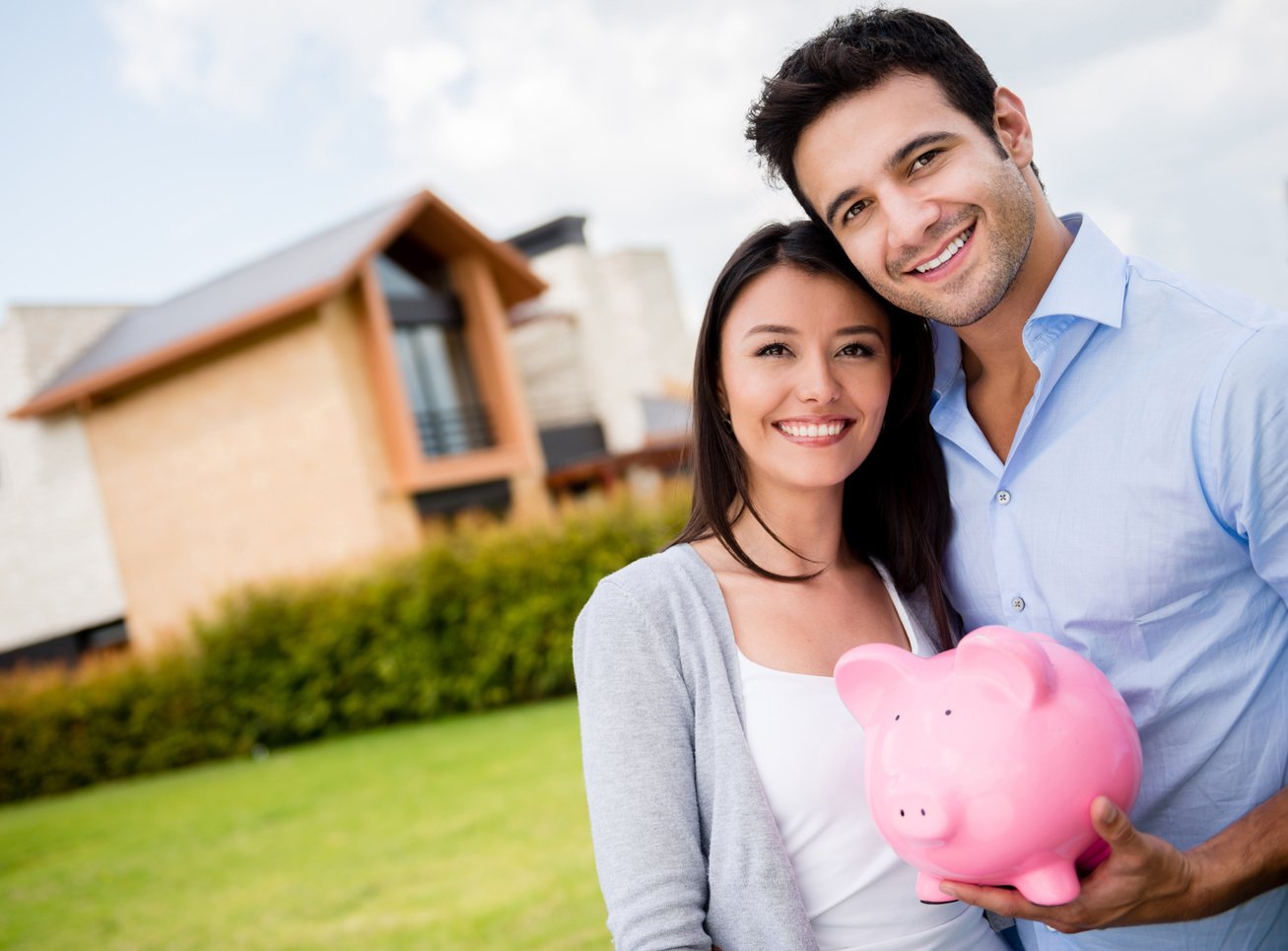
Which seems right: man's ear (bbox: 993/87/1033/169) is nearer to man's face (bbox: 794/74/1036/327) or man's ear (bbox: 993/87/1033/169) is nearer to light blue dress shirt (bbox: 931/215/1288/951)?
man's face (bbox: 794/74/1036/327)

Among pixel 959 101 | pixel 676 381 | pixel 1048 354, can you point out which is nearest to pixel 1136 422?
pixel 1048 354

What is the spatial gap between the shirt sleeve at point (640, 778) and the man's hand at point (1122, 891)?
495 millimetres

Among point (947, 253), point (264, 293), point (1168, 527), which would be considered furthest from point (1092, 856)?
point (264, 293)

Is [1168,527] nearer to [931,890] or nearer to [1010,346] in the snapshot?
[1010,346]

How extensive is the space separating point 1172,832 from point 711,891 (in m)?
0.88

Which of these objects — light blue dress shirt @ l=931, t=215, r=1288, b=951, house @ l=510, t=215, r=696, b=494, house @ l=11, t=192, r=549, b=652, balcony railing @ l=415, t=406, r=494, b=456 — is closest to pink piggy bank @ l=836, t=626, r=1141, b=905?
light blue dress shirt @ l=931, t=215, r=1288, b=951

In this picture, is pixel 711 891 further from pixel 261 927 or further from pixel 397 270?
pixel 397 270

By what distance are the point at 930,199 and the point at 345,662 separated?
12.1 m

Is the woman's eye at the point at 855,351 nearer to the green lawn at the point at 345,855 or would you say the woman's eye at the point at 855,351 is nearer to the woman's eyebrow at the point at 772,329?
the woman's eyebrow at the point at 772,329

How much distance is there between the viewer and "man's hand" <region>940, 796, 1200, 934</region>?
1.64 m

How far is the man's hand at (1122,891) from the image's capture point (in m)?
1.64

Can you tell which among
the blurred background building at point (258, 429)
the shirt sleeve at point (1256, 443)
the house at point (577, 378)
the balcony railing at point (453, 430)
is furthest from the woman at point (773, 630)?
the house at point (577, 378)

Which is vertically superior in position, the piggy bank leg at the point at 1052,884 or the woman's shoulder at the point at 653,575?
the woman's shoulder at the point at 653,575

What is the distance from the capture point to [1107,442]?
Result: 1.99 meters
